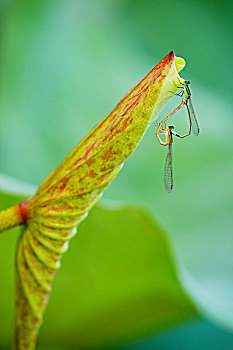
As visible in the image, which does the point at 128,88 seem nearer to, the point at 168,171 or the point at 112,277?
the point at 112,277

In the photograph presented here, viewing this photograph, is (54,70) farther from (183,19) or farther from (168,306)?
(168,306)

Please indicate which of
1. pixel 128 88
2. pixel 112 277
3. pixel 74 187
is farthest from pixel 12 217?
pixel 128 88

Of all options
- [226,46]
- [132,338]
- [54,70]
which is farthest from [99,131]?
[226,46]

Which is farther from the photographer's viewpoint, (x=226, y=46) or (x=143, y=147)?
(x=226, y=46)

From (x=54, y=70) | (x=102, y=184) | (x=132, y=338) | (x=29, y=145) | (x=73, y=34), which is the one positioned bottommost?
(x=132, y=338)

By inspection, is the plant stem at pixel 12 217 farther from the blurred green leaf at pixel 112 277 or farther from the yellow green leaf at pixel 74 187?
the blurred green leaf at pixel 112 277

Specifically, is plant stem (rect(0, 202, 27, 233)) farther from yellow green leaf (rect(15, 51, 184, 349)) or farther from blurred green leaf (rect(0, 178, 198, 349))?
blurred green leaf (rect(0, 178, 198, 349))
